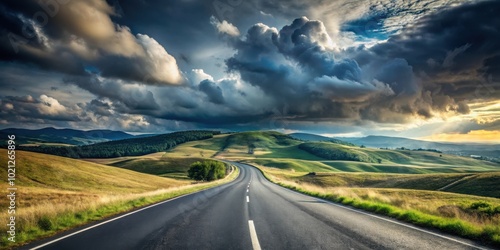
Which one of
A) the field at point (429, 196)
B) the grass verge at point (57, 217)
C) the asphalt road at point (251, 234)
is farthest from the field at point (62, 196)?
the field at point (429, 196)

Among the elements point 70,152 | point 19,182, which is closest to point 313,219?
point 19,182

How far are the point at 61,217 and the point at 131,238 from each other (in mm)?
4621

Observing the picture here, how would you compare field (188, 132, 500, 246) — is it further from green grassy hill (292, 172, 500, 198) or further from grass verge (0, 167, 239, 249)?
grass verge (0, 167, 239, 249)

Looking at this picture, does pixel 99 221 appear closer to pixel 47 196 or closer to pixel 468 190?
pixel 47 196

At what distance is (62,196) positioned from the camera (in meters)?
28.3

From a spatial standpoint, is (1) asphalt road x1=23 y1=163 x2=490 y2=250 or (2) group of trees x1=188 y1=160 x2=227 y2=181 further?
(2) group of trees x1=188 y1=160 x2=227 y2=181

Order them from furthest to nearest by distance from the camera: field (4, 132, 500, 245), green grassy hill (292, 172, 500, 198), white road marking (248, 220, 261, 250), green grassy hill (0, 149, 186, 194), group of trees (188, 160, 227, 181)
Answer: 1. group of trees (188, 160, 227, 181)
2. green grassy hill (292, 172, 500, 198)
3. green grassy hill (0, 149, 186, 194)
4. field (4, 132, 500, 245)
5. white road marking (248, 220, 261, 250)

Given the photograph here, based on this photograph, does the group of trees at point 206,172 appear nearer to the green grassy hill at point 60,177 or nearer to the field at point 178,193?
the field at point 178,193

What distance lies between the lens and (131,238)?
303 inches

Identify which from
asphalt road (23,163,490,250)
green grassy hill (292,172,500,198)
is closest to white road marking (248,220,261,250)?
asphalt road (23,163,490,250)

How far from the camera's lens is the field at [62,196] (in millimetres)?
9516

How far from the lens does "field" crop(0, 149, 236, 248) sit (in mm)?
9516

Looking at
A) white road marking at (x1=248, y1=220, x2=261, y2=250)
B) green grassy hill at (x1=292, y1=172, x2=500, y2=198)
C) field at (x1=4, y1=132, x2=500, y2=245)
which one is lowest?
green grassy hill at (x1=292, y1=172, x2=500, y2=198)

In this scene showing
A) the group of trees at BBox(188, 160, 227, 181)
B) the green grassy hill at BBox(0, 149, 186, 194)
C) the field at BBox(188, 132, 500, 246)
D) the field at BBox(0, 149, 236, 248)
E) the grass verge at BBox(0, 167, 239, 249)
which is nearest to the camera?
the grass verge at BBox(0, 167, 239, 249)
